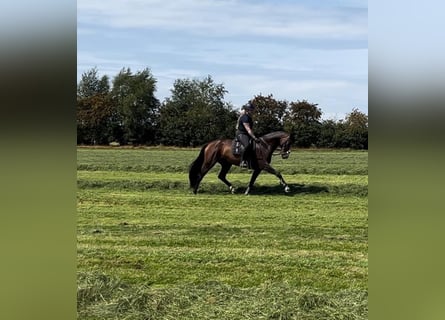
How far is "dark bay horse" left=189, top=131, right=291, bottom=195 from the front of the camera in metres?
5.79

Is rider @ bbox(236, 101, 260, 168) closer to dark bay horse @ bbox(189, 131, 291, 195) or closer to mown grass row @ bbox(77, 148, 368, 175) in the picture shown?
dark bay horse @ bbox(189, 131, 291, 195)

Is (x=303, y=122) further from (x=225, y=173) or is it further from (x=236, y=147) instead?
(x=225, y=173)

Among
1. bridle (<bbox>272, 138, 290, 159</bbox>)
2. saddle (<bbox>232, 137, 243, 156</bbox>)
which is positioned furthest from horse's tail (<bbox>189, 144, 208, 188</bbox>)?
bridle (<bbox>272, 138, 290, 159</bbox>)

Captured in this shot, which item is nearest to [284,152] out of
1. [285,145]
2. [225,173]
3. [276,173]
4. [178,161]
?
[285,145]

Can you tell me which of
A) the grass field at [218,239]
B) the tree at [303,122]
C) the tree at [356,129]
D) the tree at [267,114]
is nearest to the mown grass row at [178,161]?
the grass field at [218,239]

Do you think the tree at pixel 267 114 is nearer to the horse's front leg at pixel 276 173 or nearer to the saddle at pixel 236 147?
the saddle at pixel 236 147

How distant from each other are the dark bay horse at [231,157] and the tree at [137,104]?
1.76 feet

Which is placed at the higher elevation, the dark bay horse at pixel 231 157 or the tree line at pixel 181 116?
the tree line at pixel 181 116

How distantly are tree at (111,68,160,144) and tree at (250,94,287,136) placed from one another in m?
0.97

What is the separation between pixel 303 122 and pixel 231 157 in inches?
33.0

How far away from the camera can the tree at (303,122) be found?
17.5 feet

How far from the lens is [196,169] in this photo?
19.3ft
